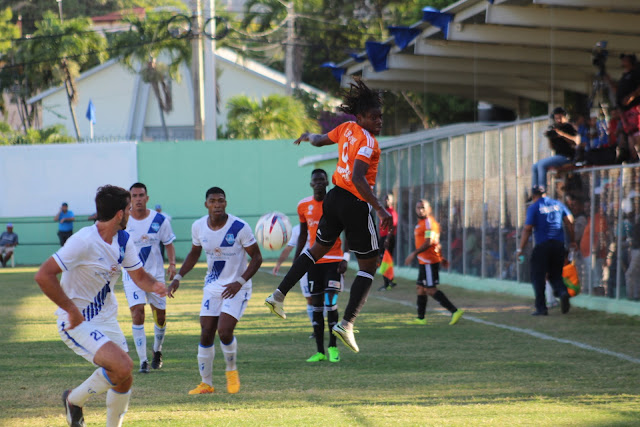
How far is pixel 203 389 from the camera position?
9711mm

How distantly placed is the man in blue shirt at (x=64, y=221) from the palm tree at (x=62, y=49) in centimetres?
1875

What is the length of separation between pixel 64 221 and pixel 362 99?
2980 cm

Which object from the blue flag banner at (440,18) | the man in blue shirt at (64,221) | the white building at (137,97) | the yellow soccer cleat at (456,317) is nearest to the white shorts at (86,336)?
the yellow soccer cleat at (456,317)

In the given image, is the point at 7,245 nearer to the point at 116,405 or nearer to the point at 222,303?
the point at 222,303

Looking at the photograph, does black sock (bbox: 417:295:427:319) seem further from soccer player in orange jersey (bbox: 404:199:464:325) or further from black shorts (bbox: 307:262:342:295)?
black shorts (bbox: 307:262:342:295)

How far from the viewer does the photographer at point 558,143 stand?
18500mm

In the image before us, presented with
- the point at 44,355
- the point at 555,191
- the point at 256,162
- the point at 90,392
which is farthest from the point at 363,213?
the point at 256,162

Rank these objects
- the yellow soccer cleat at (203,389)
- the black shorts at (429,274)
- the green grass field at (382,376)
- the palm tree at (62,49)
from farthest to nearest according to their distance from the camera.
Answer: the palm tree at (62,49)
the black shorts at (429,274)
the yellow soccer cleat at (203,389)
the green grass field at (382,376)

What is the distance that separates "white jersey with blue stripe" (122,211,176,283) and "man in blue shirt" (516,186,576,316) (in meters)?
7.43

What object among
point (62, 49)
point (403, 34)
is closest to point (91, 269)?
point (403, 34)

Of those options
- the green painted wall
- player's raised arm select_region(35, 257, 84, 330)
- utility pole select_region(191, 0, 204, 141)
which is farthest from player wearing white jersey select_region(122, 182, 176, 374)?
the green painted wall

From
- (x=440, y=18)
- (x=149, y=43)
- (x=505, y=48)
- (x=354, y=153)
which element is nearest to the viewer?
(x=354, y=153)

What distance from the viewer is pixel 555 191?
20.0m

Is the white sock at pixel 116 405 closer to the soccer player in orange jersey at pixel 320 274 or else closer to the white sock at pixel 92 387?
the white sock at pixel 92 387
